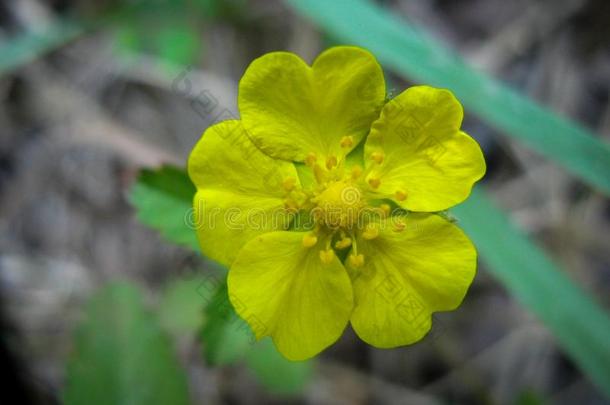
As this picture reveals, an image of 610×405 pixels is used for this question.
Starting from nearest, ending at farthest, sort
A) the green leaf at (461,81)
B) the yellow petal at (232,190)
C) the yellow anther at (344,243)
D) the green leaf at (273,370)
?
the yellow petal at (232,190), the yellow anther at (344,243), the green leaf at (461,81), the green leaf at (273,370)

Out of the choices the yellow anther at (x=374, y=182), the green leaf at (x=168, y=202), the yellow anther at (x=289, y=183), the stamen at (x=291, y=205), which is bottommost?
the green leaf at (x=168, y=202)

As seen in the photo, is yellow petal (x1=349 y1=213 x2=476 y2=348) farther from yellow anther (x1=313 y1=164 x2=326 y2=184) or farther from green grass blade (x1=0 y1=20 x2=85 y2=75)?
green grass blade (x1=0 y1=20 x2=85 y2=75)

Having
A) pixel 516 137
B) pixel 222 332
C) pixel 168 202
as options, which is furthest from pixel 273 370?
pixel 516 137

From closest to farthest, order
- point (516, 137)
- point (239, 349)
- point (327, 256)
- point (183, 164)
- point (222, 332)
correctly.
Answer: point (327, 256) → point (222, 332) → point (239, 349) → point (516, 137) → point (183, 164)

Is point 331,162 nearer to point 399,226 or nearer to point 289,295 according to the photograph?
point 399,226

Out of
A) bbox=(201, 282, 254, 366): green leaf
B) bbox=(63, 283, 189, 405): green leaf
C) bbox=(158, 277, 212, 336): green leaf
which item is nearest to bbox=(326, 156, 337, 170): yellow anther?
bbox=(201, 282, 254, 366): green leaf

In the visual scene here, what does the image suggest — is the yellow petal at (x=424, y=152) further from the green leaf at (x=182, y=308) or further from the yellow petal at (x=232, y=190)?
the green leaf at (x=182, y=308)

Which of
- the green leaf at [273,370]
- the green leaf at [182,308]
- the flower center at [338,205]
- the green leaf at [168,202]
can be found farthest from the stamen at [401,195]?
the green leaf at [182,308]
